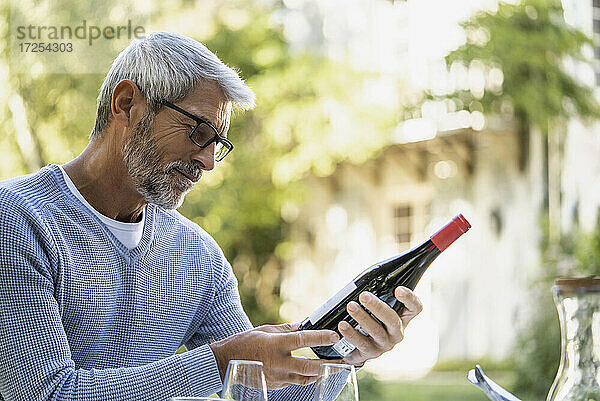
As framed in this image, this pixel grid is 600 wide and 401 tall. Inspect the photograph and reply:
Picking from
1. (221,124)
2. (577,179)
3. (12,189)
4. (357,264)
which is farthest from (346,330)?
(357,264)

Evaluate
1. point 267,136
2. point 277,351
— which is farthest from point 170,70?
point 267,136

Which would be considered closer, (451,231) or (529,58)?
(451,231)

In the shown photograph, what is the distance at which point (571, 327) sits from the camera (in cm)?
89

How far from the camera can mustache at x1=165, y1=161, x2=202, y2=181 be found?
49.4 inches

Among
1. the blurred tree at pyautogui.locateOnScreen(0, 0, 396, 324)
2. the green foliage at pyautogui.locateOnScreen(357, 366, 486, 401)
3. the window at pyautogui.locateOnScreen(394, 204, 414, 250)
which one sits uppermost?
the blurred tree at pyautogui.locateOnScreen(0, 0, 396, 324)

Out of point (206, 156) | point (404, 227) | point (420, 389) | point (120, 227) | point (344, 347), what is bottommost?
point (420, 389)

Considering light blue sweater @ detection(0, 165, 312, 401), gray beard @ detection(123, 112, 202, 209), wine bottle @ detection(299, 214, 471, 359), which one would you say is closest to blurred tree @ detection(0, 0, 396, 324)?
light blue sweater @ detection(0, 165, 312, 401)

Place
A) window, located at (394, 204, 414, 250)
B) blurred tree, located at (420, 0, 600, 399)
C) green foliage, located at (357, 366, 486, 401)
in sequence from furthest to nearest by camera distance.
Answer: window, located at (394, 204, 414, 250) → blurred tree, located at (420, 0, 600, 399) → green foliage, located at (357, 366, 486, 401)

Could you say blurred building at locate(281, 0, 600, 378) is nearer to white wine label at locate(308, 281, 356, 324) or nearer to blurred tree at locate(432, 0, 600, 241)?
blurred tree at locate(432, 0, 600, 241)

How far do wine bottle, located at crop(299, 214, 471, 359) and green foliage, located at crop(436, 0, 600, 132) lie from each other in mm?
5551

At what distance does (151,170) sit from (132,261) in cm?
14

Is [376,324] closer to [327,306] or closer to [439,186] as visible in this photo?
[327,306]

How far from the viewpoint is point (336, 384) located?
0.79m

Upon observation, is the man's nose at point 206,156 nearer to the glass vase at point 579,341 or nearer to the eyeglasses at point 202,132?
the eyeglasses at point 202,132
